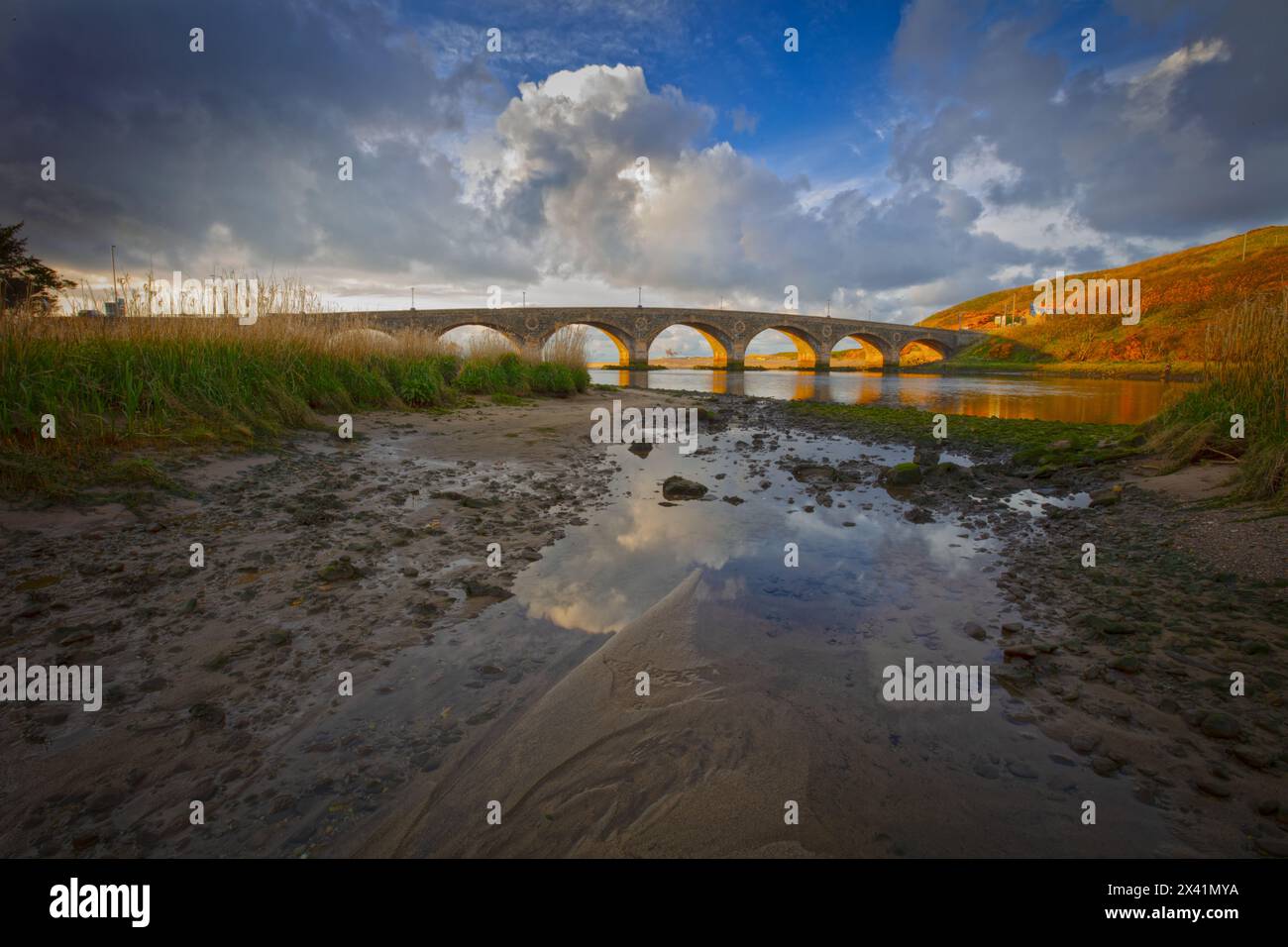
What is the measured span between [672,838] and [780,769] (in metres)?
0.62

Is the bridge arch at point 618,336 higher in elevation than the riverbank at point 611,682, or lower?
higher

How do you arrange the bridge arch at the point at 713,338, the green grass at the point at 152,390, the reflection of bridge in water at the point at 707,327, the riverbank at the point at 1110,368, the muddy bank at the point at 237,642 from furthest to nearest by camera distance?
1. the bridge arch at the point at 713,338
2. the reflection of bridge in water at the point at 707,327
3. the riverbank at the point at 1110,368
4. the green grass at the point at 152,390
5. the muddy bank at the point at 237,642

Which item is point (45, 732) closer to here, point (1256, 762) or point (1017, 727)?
point (1017, 727)

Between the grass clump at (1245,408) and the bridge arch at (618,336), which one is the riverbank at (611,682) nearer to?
the grass clump at (1245,408)

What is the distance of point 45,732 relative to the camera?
228 cm

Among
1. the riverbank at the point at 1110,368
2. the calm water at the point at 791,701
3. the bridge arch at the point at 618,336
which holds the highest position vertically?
the bridge arch at the point at 618,336

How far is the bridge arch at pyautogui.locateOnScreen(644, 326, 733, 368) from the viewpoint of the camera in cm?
7250

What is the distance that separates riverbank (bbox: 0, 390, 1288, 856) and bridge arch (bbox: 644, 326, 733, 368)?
225 ft

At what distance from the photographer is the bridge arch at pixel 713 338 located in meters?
72.5

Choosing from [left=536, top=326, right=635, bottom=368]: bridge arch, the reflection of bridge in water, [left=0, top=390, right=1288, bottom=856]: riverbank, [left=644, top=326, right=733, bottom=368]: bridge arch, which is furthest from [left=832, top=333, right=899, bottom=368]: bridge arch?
[left=0, top=390, right=1288, bottom=856]: riverbank

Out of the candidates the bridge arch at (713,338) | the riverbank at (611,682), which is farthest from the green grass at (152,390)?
the bridge arch at (713,338)

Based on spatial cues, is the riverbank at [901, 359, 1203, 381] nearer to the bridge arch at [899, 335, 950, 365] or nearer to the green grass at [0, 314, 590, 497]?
the bridge arch at [899, 335, 950, 365]

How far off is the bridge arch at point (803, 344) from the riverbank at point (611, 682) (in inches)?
2980
